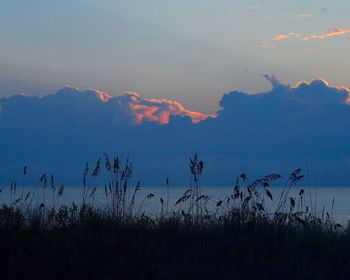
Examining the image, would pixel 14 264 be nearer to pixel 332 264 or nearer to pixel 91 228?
pixel 91 228

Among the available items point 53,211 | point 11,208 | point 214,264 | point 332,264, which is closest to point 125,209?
point 53,211

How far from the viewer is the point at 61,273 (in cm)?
934

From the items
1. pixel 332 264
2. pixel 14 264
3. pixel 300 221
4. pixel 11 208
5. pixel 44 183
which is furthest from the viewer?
pixel 44 183

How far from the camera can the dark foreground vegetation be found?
30.9 feet

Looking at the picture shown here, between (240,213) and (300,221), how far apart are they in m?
1.03

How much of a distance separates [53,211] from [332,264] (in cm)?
462

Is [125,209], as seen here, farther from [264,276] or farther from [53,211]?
[264,276]

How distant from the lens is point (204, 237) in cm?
1068

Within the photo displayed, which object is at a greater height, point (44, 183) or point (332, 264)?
point (44, 183)

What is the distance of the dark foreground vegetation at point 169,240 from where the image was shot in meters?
9.43

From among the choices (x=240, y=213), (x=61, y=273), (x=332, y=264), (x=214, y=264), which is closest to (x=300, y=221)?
(x=240, y=213)

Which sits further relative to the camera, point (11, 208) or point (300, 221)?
point (300, 221)

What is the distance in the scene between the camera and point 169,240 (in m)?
10.6

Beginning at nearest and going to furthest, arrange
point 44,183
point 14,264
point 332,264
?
point 14,264 < point 332,264 < point 44,183
